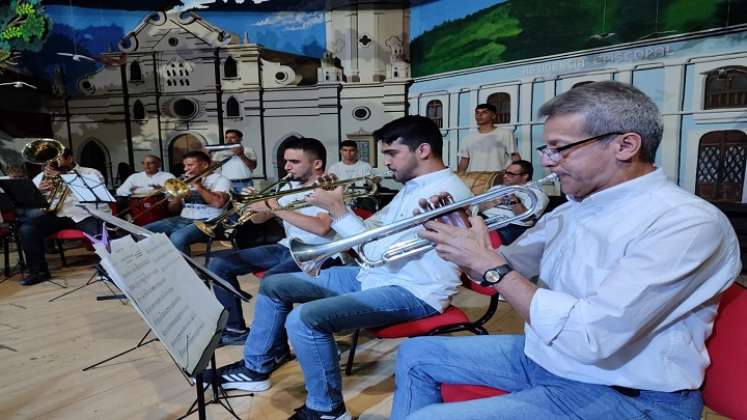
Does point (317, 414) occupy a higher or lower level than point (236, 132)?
lower

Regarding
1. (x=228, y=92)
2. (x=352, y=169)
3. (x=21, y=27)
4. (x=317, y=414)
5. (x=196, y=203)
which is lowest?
(x=317, y=414)

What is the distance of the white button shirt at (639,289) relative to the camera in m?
0.97

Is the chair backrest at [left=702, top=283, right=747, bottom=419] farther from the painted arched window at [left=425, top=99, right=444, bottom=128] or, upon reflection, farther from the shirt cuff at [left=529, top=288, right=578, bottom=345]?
the painted arched window at [left=425, top=99, right=444, bottom=128]

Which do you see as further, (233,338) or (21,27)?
(21,27)

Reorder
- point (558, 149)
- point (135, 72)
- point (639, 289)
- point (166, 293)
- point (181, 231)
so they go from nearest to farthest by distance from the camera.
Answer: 1. point (639, 289)
2. point (558, 149)
3. point (166, 293)
4. point (181, 231)
5. point (135, 72)

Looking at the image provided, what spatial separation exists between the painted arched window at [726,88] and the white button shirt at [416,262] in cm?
358

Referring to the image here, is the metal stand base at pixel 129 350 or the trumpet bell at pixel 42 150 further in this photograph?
the trumpet bell at pixel 42 150

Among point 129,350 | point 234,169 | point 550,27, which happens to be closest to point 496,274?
point 129,350

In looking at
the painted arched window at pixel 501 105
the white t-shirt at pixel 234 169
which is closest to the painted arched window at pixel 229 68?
the white t-shirt at pixel 234 169

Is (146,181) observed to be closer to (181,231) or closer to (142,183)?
(142,183)

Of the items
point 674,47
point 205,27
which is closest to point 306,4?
point 205,27

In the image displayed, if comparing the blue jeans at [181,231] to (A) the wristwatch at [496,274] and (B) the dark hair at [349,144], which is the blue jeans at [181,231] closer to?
(B) the dark hair at [349,144]

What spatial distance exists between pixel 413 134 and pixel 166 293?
1291 mm

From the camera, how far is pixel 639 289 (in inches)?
37.7
